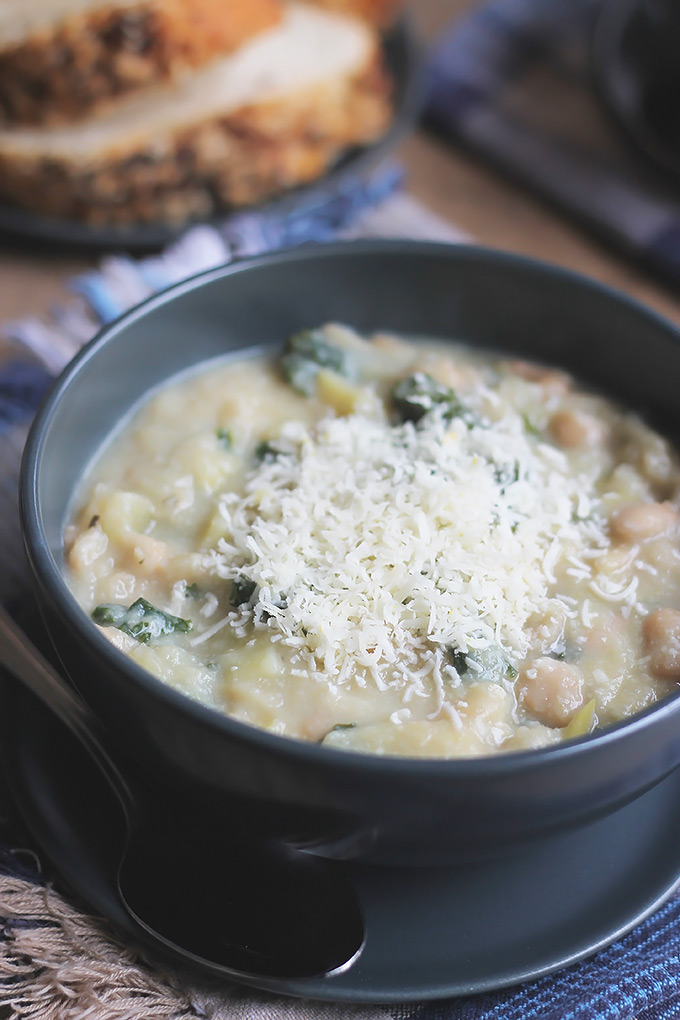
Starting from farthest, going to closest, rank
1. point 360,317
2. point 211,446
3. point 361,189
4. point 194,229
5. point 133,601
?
point 361,189, point 194,229, point 360,317, point 211,446, point 133,601

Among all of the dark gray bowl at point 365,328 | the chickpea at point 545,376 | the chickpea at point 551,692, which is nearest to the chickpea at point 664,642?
the chickpea at point 551,692

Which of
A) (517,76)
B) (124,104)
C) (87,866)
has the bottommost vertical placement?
(87,866)

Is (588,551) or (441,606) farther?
(588,551)

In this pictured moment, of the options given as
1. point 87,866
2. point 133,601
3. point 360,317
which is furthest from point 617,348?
point 87,866

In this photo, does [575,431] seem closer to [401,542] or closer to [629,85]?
[401,542]

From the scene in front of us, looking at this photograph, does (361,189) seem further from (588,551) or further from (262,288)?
(588,551)

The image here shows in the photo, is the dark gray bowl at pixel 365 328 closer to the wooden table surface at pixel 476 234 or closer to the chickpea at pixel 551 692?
the chickpea at pixel 551 692
